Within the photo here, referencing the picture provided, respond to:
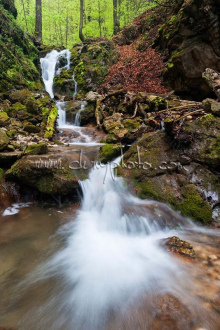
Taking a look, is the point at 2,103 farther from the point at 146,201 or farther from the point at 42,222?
the point at 146,201

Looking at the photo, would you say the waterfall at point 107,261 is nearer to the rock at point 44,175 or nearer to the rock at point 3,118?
the rock at point 44,175

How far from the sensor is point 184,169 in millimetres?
4238

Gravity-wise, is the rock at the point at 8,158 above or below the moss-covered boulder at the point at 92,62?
below

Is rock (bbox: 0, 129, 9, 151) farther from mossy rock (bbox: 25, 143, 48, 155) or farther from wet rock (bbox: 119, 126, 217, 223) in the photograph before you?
wet rock (bbox: 119, 126, 217, 223)

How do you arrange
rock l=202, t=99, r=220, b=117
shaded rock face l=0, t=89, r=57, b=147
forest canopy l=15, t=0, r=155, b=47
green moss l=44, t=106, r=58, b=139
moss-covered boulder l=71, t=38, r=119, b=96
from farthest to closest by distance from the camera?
forest canopy l=15, t=0, r=155, b=47 < moss-covered boulder l=71, t=38, r=119, b=96 < green moss l=44, t=106, r=58, b=139 < shaded rock face l=0, t=89, r=57, b=147 < rock l=202, t=99, r=220, b=117

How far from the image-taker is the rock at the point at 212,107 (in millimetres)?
4236

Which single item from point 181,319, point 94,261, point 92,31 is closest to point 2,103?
point 94,261

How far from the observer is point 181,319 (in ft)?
6.34

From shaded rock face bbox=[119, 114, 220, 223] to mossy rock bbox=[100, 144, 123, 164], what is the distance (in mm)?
541

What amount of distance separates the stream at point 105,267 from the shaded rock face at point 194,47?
593cm

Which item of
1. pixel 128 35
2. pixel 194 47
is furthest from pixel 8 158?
pixel 128 35

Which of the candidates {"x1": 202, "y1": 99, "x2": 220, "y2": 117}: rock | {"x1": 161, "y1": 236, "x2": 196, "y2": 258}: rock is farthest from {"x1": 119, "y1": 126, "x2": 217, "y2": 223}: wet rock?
{"x1": 161, "y1": 236, "x2": 196, "y2": 258}: rock

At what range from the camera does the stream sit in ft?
6.68

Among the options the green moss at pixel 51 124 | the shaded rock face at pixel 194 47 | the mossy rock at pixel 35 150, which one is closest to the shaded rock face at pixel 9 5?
the green moss at pixel 51 124
